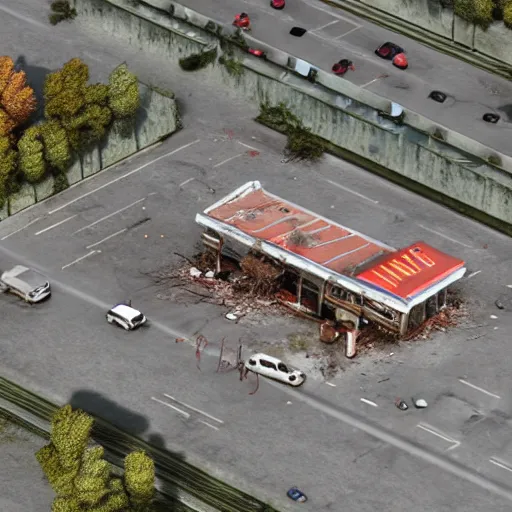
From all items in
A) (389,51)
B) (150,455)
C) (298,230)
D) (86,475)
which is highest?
(389,51)

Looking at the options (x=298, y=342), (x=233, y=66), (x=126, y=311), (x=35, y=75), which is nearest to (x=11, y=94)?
(x=35, y=75)

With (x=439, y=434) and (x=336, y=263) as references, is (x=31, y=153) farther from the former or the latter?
(x=439, y=434)

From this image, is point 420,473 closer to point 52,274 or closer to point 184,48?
point 52,274

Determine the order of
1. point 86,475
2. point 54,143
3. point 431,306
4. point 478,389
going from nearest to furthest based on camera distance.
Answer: point 86,475 → point 478,389 → point 431,306 → point 54,143

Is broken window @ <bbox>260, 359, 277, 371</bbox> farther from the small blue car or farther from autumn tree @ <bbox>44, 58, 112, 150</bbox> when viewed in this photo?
autumn tree @ <bbox>44, 58, 112, 150</bbox>

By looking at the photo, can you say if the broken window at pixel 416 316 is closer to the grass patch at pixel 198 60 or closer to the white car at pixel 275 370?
the white car at pixel 275 370
